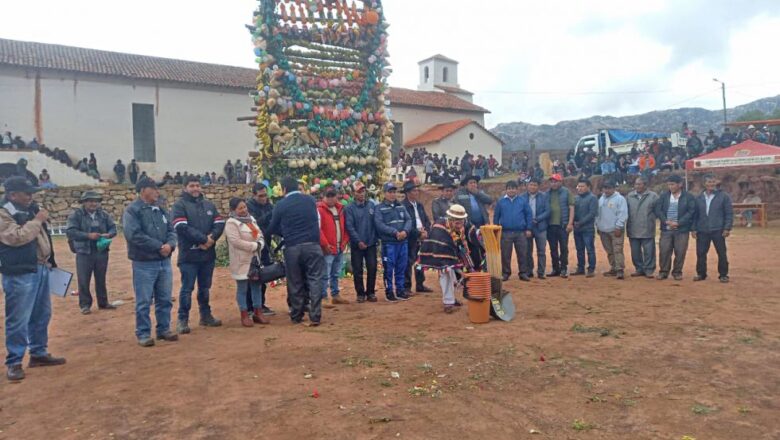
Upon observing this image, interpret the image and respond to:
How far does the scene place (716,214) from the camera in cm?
890

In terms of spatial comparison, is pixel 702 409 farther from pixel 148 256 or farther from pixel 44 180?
pixel 44 180

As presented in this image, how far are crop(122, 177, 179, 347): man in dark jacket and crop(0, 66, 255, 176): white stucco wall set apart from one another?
79.3 ft

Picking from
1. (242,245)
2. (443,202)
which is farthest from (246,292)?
(443,202)

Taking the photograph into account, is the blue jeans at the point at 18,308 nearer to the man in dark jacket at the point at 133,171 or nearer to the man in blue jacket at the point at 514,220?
the man in blue jacket at the point at 514,220

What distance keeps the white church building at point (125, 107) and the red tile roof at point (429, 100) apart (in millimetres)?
3419

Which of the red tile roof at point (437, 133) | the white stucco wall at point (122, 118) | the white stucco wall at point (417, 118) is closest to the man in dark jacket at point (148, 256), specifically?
the white stucco wall at point (122, 118)

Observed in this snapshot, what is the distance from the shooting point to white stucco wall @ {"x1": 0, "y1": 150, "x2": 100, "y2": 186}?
22219mm

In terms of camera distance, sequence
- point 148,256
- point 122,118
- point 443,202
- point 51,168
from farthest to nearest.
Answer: point 122,118
point 51,168
point 443,202
point 148,256

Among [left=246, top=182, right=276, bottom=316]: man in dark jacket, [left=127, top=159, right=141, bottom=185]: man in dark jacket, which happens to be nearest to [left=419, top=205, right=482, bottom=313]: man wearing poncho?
[left=246, top=182, right=276, bottom=316]: man in dark jacket

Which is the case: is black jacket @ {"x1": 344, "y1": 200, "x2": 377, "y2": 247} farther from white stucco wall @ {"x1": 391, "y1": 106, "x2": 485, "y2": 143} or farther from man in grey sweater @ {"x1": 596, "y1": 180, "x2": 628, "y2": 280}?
white stucco wall @ {"x1": 391, "y1": 106, "x2": 485, "y2": 143}

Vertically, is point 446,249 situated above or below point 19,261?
below

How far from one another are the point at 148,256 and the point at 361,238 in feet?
9.62

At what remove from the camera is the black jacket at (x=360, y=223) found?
785 centimetres

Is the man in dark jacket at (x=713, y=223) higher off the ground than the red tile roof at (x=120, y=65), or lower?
lower
